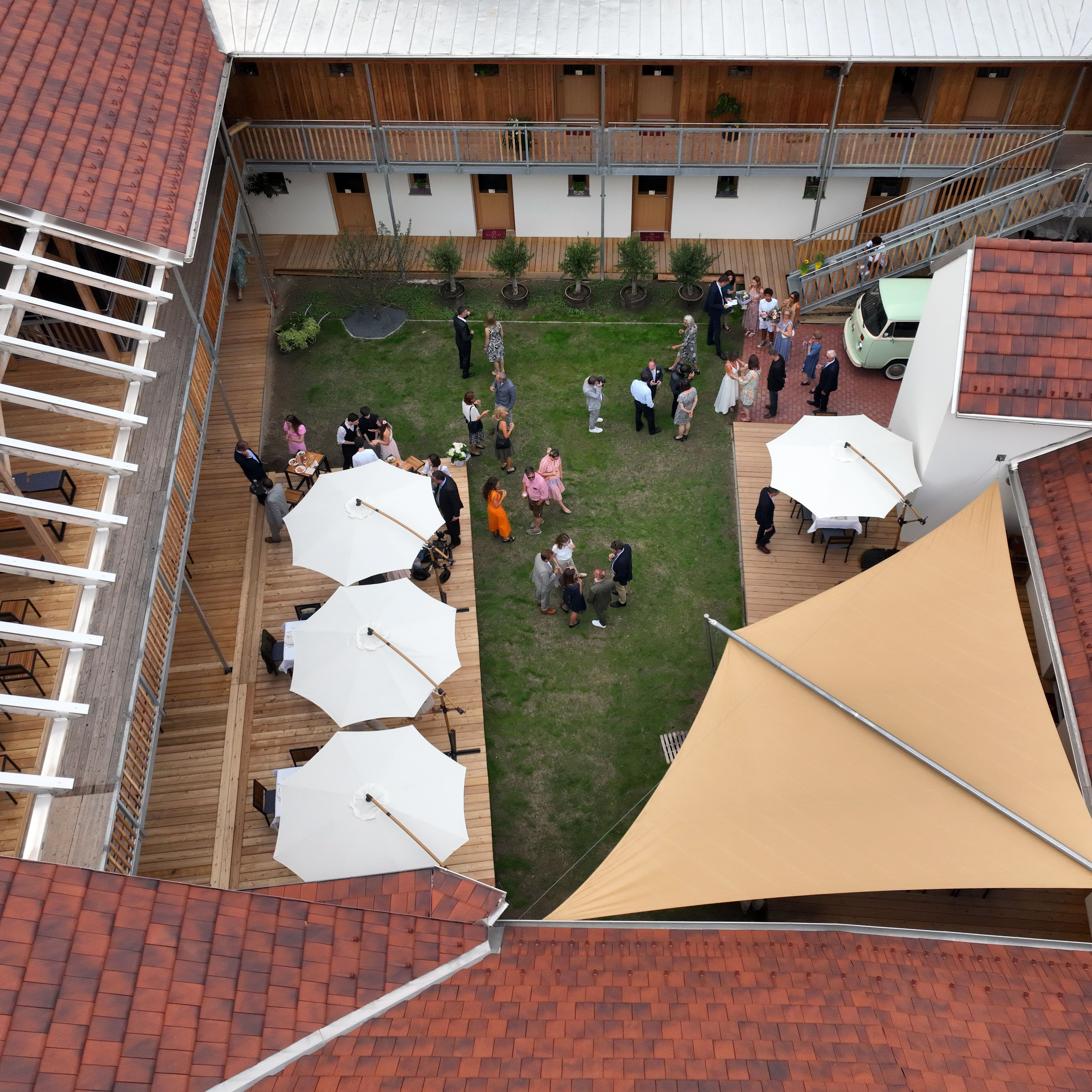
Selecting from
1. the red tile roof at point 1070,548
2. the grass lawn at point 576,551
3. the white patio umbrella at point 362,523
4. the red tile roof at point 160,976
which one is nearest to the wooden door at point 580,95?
the grass lawn at point 576,551

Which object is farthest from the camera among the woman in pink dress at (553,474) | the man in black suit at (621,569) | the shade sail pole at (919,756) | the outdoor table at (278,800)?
the woman in pink dress at (553,474)

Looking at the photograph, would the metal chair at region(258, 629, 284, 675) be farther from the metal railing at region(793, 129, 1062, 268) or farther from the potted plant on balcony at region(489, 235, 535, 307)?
the metal railing at region(793, 129, 1062, 268)

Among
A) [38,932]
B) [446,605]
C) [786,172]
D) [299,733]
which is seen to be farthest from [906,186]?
[38,932]

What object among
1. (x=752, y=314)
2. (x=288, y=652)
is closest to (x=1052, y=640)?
(x=288, y=652)

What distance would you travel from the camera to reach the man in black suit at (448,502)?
51.5 feet

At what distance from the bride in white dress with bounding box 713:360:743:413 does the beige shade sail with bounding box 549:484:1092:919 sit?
22.4 feet

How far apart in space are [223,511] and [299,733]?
15.2 feet

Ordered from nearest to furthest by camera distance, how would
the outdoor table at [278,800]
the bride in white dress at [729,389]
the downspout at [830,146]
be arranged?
the outdoor table at [278,800], the bride in white dress at [729,389], the downspout at [830,146]

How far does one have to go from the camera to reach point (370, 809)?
11.0 metres

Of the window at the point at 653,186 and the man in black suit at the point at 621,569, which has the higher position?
the window at the point at 653,186

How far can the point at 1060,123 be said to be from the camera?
19891 millimetres

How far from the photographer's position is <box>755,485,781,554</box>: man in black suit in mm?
15633

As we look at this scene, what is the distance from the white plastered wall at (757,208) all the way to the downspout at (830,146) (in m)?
0.64

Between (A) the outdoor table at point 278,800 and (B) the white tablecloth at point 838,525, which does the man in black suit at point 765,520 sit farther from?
(A) the outdoor table at point 278,800
